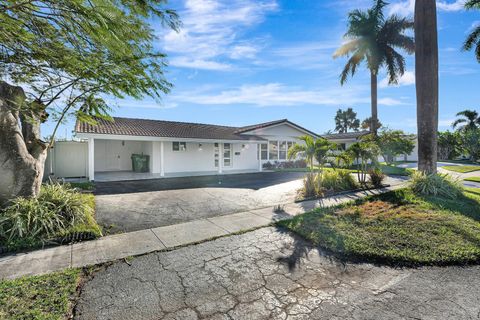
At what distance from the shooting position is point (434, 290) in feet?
10.2

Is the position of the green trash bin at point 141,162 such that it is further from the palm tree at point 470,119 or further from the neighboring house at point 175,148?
the palm tree at point 470,119

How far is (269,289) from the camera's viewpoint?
3.12m

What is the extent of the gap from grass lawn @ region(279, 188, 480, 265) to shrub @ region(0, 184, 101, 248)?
4.92m

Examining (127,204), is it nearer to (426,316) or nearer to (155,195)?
(155,195)

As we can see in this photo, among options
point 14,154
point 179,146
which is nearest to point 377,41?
point 179,146

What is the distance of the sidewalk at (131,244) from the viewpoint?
3699mm

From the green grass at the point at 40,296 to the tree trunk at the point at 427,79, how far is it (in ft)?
38.6

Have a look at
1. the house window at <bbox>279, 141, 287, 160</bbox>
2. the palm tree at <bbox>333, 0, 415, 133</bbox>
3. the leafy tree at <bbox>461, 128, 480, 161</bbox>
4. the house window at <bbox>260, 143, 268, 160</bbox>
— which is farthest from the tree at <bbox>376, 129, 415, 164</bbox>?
the leafy tree at <bbox>461, 128, 480, 161</bbox>

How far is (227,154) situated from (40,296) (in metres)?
16.3

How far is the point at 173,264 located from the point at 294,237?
8.61ft

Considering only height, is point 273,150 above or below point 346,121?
below

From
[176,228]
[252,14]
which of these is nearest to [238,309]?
[176,228]

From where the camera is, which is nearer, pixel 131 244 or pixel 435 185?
pixel 131 244

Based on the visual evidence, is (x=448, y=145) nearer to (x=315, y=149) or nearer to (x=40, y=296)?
(x=315, y=149)
